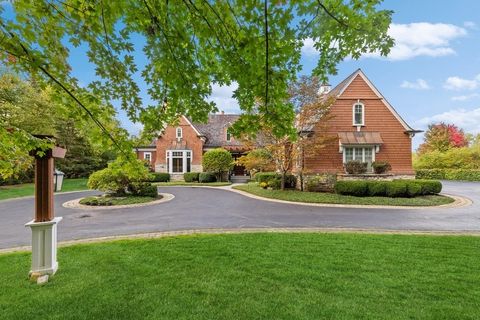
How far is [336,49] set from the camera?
9.94ft

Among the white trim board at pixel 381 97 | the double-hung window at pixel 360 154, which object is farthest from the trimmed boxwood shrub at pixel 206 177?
the white trim board at pixel 381 97

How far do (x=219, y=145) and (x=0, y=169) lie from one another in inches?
1076

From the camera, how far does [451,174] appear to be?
33.3 metres

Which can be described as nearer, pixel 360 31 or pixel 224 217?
pixel 360 31

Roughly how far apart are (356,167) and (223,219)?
1158cm

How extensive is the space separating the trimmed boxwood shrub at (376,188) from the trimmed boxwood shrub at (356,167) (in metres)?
2.27

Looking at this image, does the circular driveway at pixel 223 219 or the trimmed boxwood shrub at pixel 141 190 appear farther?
the trimmed boxwood shrub at pixel 141 190

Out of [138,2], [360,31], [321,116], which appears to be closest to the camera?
[360,31]

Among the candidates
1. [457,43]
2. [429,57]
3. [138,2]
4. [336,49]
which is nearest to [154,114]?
[138,2]

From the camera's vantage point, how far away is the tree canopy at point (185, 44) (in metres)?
2.61

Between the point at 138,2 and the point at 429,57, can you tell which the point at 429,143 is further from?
the point at 138,2

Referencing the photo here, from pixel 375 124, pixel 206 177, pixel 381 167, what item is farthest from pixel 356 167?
pixel 206 177

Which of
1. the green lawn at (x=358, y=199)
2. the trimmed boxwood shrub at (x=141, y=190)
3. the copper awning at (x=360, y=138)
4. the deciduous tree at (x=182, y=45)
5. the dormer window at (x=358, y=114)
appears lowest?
the green lawn at (x=358, y=199)

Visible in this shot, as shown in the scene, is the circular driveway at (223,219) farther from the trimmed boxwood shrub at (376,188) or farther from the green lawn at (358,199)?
the trimmed boxwood shrub at (376,188)
